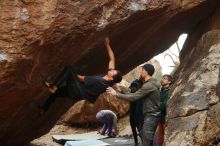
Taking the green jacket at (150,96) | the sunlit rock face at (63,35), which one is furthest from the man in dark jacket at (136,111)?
the sunlit rock face at (63,35)

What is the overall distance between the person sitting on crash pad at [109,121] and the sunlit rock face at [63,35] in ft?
9.63

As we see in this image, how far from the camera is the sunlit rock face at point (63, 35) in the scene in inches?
296

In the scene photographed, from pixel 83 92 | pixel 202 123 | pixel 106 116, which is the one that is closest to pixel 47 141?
Result: pixel 106 116

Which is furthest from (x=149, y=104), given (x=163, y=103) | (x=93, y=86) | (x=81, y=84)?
(x=81, y=84)

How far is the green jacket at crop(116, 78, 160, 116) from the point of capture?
811 cm

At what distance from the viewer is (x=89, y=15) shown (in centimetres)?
788

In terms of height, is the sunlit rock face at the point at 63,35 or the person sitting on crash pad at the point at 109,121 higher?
the sunlit rock face at the point at 63,35

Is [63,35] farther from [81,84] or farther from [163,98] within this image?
[163,98]

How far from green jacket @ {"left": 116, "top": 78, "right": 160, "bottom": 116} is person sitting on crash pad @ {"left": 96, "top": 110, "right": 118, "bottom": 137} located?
4590mm

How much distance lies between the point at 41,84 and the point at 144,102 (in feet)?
6.66

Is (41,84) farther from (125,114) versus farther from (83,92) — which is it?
(125,114)

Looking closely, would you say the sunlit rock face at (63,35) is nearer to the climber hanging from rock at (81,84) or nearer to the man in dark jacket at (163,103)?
the climber hanging from rock at (81,84)

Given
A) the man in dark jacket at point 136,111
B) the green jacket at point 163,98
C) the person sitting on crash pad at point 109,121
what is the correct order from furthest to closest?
1. the person sitting on crash pad at point 109,121
2. the man in dark jacket at point 136,111
3. the green jacket at point 163,98

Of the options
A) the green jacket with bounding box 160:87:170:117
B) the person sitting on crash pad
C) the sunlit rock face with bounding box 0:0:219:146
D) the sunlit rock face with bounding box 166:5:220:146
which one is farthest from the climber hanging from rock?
the person sitting on crash pad
